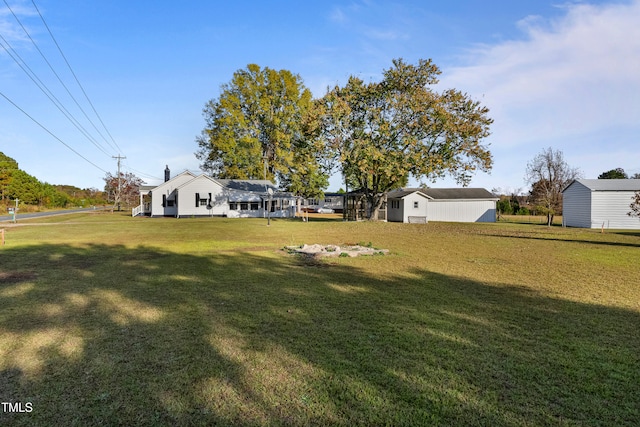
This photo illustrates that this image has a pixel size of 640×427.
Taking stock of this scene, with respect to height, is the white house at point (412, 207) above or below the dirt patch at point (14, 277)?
above

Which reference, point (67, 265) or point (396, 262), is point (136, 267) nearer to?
point (67, 265)

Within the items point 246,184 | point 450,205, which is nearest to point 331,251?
point 450,205

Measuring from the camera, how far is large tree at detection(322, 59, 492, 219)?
28516 mm

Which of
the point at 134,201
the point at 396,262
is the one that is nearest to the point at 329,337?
the point at 396,262

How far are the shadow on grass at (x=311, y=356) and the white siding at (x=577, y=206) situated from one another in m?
27.7

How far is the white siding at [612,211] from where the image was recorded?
28266 millimetres

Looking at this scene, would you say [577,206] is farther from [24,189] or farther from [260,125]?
[24,189]

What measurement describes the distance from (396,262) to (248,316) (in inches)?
258

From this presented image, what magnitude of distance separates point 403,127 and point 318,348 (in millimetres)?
28067

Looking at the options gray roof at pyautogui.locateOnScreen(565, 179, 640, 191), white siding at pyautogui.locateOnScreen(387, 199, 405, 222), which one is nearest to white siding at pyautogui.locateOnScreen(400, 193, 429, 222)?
white siding at pyautogui.locateOnScreen(387, 199, 405, 222)

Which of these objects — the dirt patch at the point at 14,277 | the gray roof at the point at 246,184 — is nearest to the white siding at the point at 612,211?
the gray roof at the point at 246,184

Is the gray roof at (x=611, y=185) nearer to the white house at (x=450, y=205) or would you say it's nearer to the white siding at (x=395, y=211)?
the white house at (x=450, y=205)

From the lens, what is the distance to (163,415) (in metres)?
2.93

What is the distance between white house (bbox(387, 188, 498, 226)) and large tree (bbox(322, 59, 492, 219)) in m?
7.20
